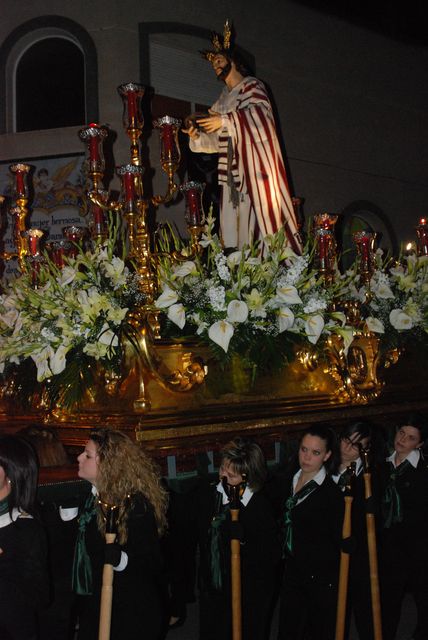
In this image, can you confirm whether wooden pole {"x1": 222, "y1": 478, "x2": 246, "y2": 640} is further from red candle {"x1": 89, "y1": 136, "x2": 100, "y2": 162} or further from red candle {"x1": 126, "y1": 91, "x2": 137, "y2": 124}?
red candle {"x1": 126, "y1": 91, "x2": 137, "y2": 124}

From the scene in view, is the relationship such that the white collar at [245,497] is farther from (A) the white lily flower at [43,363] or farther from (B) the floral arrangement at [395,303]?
(B) the floral arrangement at [395,303]

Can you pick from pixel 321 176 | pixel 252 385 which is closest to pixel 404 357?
pixel 252 385

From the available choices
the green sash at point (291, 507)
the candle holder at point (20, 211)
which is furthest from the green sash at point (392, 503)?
the candle holder at point (20, 211)

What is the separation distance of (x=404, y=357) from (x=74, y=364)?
8.74ft

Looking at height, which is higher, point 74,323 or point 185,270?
point 185,270

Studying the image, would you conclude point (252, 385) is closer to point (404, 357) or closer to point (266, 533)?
point (266, 533)

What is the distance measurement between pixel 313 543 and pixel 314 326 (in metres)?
1.18

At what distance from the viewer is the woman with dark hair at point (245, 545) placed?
12.9ft

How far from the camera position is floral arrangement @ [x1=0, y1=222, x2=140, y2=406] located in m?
4.17

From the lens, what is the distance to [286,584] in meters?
4.28

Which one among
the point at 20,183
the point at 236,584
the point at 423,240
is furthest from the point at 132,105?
the point at 423,240

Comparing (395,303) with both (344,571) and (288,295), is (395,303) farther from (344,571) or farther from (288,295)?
(344,571)

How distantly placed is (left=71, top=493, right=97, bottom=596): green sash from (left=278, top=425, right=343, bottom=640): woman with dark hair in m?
1.16

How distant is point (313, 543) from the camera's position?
162 inches
